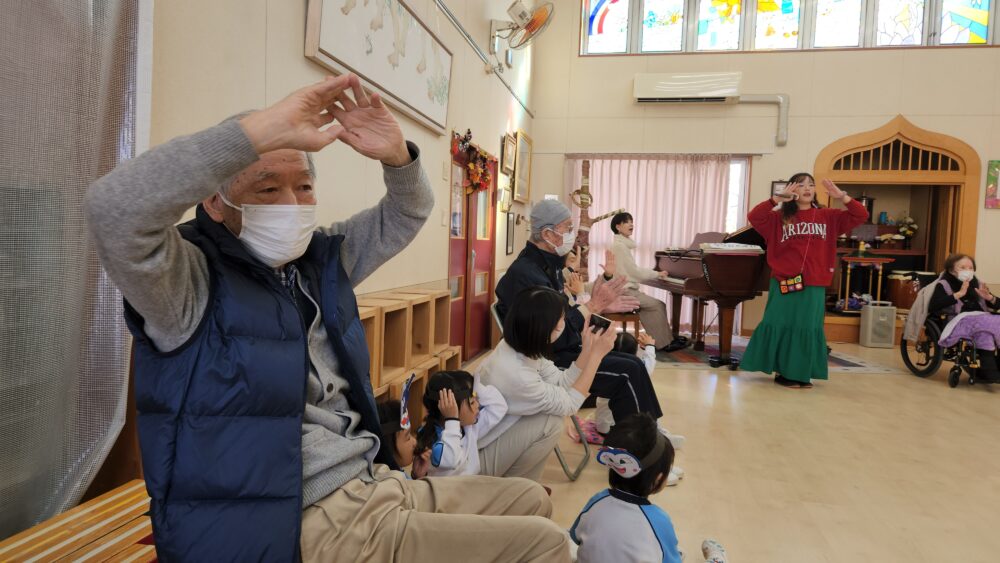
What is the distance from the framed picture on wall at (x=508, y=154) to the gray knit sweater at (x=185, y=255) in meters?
4.63

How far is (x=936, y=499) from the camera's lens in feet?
8.11

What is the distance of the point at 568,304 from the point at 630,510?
145cm

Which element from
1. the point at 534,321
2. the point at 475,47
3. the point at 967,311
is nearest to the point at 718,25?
the point at 475,47

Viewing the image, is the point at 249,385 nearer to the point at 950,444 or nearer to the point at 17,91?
the point at 17,91

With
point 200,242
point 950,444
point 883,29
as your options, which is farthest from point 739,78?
point 200,242

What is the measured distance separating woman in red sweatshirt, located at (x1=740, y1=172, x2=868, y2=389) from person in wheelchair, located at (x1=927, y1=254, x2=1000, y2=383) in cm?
107

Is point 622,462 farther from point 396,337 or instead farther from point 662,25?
point 662,25

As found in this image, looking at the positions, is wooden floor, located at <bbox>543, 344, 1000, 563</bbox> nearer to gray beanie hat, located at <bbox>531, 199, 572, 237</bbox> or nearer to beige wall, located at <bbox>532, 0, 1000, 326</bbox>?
gray beanie hat, located at <bbox>531, 199, 572, 237</bbox>

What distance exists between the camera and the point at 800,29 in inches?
276

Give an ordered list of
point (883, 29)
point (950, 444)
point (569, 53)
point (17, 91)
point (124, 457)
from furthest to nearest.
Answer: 1. point (569, 53)
2. point (883, 29)
3. point (950, 444)
4. point (124, 457)
5. point (17, 91)

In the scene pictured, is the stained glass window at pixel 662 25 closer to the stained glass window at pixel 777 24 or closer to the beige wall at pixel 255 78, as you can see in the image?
the stained glass window at pixel 777 24

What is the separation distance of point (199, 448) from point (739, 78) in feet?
24.4

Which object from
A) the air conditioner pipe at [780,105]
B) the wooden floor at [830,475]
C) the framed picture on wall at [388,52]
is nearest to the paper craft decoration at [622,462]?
the wooden floor at [830,475]

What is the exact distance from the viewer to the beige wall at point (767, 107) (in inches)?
265
